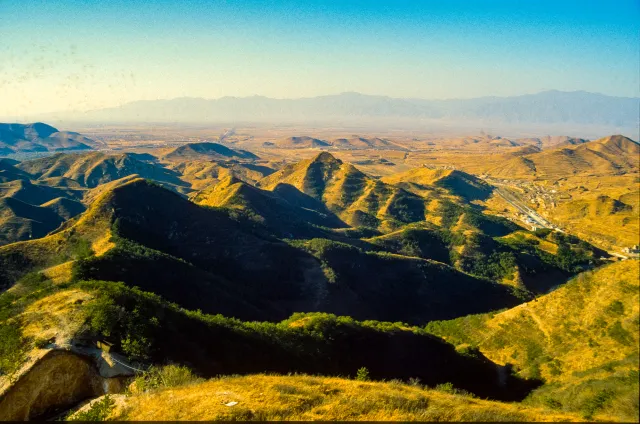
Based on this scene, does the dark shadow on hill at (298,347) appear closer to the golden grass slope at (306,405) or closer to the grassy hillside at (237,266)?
the golden grass slope at (306,405)

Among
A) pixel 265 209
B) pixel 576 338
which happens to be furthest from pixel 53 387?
pixel 265 209

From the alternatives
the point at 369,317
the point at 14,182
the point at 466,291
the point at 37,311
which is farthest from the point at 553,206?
the point at 14,182

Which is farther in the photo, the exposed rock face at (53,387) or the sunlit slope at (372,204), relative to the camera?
the sunlit slope at (372,204)

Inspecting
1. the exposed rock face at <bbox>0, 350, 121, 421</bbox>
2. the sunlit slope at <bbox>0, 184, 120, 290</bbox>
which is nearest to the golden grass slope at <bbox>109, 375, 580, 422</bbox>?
the exposed rock face at <bbox>0, 350, 121, 421</bbox>

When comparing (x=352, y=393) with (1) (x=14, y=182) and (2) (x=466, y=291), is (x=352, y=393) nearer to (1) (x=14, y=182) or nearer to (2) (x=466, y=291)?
(2) (x=466, y=291)

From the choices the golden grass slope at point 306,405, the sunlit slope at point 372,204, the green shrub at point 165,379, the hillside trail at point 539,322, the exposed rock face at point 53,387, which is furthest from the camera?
the sunlit slope at point 372,204

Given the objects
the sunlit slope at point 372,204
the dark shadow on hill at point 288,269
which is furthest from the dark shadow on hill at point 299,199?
the dark shadow on hill at point 288,269

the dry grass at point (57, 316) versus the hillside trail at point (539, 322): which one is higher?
the dry grass at point (57, 316)
